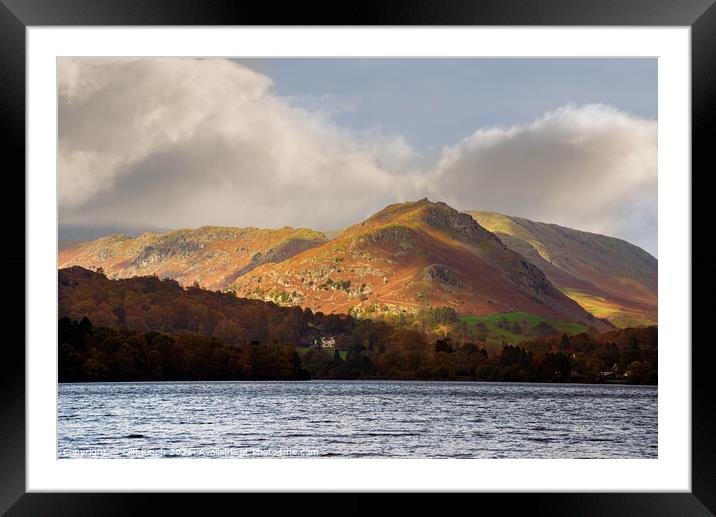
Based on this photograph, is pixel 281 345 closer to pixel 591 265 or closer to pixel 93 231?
pixel 93 231

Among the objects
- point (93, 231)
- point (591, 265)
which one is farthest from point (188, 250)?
point (591, 265)

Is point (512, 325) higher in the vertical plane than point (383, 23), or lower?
lower

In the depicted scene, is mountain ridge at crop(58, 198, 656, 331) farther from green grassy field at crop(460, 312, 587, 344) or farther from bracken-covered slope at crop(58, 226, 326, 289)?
green grassy field at crop(460, 312, 587, 344)

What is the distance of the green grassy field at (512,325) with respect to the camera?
41000 mm

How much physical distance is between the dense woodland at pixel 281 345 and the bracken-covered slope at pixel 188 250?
3.39 feet

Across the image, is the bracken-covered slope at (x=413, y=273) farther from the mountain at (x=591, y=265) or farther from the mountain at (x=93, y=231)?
the mountain at (x=93, y=231)

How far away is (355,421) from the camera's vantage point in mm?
31078

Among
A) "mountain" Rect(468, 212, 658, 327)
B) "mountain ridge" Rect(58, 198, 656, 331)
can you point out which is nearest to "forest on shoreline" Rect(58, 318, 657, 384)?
"mountain ridge" Rect(58, 198, 656, 331)

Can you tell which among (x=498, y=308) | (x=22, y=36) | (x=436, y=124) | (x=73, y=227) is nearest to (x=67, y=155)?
(x=73, y=227)

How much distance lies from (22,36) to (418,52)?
168cm

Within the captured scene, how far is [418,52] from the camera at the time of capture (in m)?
3.79

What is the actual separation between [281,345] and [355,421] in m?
11.6

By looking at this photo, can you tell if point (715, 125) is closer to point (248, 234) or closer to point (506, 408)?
point (506, 408)

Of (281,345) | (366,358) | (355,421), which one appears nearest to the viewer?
(355,421)
